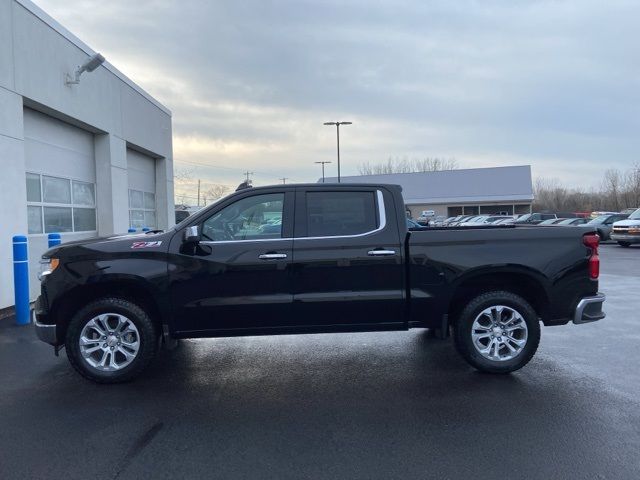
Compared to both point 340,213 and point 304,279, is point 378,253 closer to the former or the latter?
point 340,213

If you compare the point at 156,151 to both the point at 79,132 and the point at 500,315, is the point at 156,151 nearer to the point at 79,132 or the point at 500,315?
the point at 79,132

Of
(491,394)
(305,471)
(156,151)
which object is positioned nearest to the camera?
(305,471)

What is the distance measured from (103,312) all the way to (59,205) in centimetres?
771

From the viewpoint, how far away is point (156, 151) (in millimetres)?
17906

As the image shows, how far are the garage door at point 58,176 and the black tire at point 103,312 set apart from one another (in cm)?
632

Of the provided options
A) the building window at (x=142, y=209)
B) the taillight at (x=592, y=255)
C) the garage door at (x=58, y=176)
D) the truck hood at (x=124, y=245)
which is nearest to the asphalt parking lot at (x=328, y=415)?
the taillight at (x=592, y=255)

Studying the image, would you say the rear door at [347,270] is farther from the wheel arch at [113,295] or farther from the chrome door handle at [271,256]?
the wheel arch at [113,295]

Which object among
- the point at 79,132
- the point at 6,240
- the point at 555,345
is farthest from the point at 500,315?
the point at 79,132

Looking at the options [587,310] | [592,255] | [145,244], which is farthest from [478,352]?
[145,244]

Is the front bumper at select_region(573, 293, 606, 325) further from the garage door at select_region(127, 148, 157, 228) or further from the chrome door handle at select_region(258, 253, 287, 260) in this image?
the garage door at select_region(127, 148, 157, 228)

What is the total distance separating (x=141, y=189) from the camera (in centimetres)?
1766

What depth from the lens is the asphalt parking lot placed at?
143 inches

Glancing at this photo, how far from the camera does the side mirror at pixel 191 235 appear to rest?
17.0 ft

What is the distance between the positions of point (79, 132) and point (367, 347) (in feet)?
31.6
